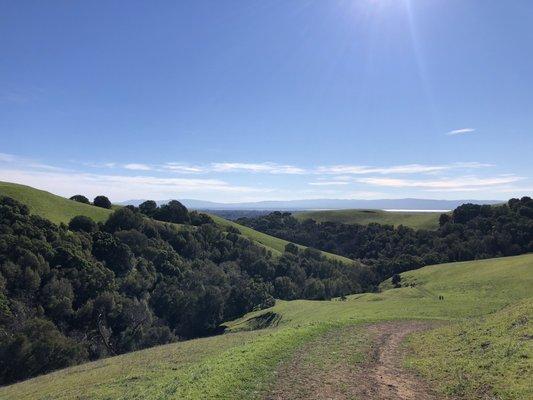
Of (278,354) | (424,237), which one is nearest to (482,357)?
(278,354)

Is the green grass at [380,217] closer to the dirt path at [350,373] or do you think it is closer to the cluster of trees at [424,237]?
the cluster of trees at [424,237]

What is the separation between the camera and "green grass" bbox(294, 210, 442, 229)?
467ft

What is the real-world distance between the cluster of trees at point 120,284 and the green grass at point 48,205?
3.73 m

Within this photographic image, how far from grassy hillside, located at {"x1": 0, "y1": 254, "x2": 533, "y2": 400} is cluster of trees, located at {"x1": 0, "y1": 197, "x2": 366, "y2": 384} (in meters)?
20.7

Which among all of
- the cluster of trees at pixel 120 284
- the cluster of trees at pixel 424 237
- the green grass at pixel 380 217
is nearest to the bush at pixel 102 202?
the cluster of trees at pixel 120 284

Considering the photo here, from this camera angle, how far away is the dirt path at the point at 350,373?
14.0 metres

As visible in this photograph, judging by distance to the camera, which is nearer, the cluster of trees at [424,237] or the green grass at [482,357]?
the green grass at [482,357]

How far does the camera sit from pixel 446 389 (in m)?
13.7

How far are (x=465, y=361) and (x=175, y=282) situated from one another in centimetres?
6556

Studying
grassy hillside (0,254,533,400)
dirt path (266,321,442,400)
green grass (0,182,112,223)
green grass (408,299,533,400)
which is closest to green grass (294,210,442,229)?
green grass (0,182,112,223)

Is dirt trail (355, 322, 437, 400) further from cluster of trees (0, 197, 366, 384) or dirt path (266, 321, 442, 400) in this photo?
cluster of trees (0, 197, 366, 384)

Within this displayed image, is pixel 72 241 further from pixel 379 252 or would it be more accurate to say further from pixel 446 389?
pixel 379 252

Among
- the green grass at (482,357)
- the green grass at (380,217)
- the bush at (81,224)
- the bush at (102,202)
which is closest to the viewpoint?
the green grass at (482,357)

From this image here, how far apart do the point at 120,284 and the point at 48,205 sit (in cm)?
2698
